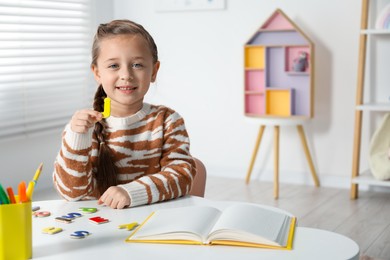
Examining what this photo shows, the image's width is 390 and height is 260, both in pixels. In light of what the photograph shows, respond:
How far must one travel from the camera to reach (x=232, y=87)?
3.99 meters

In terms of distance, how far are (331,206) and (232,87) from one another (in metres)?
1.08

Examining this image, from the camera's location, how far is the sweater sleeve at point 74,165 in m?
1.48

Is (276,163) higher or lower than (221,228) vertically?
lower

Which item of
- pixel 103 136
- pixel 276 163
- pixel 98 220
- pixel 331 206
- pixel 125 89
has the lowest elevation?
pixel 331 206

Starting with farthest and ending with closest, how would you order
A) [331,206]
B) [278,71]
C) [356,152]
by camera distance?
[278,71], [356,152], [331,206]

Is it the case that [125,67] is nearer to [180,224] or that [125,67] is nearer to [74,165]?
[74,165]

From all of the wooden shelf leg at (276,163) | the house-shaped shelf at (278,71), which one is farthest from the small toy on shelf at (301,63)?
the wooden shelf leg at (276,163)

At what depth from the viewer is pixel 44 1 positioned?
3.72m

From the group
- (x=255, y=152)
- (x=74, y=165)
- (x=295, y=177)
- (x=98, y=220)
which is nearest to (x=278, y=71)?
(x=255, y=152)

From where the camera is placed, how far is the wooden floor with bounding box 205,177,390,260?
2719 millimetres

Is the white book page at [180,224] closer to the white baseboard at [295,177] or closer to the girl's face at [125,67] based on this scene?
the girl's face at [125,67]

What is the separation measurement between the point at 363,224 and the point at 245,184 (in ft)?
3.34

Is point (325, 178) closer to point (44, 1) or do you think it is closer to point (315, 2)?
point (315, 2)

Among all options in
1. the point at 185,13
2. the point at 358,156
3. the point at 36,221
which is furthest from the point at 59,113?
the point at 36,221
